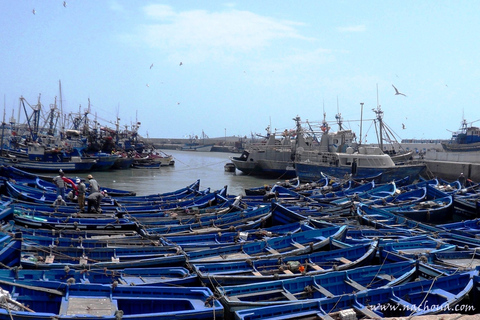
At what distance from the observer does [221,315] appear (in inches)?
348

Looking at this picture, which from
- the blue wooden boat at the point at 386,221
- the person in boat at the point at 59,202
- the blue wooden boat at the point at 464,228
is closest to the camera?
the blue wooden boat at the point at 464,228

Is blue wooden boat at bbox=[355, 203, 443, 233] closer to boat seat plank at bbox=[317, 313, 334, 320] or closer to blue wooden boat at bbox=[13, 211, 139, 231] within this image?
blue wooden boat at bbox=[13, 211, 139, 231]

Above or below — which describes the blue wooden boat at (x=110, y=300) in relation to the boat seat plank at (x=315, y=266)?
above

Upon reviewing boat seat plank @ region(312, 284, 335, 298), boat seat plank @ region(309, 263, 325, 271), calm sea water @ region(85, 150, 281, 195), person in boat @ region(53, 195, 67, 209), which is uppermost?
person in boat @ region(53, 195, 67, 209)

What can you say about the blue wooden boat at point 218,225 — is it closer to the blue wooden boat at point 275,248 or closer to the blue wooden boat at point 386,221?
the blue wooden boat at point 275,248

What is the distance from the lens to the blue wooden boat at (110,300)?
8492mm

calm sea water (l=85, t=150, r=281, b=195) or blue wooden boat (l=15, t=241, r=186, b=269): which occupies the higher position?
blue wooden boat (l=15, t=241, r=186, b=269)

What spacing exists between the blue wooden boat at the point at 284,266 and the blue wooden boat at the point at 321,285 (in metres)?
0.49

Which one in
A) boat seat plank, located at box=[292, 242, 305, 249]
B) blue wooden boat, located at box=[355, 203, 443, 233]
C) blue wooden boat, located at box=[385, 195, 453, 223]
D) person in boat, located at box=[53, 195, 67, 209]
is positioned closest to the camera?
A: boat seat plank, located at box=[292, 242, 305, 249]

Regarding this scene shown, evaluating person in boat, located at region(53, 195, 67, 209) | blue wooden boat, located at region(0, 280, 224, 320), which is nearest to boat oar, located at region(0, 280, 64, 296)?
blue wooden boat, located at region(0, 280, 224, 320)

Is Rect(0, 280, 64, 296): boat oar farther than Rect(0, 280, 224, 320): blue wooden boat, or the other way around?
Rect(0, 280, 64, 296): boat oar

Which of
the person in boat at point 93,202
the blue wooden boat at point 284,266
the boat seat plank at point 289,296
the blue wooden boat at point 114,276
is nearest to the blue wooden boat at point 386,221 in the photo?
the blue wooden boat at point 284,266

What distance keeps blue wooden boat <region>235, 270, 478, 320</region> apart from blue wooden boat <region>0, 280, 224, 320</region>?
1.00 meters

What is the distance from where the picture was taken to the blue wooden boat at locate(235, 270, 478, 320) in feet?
28.7
